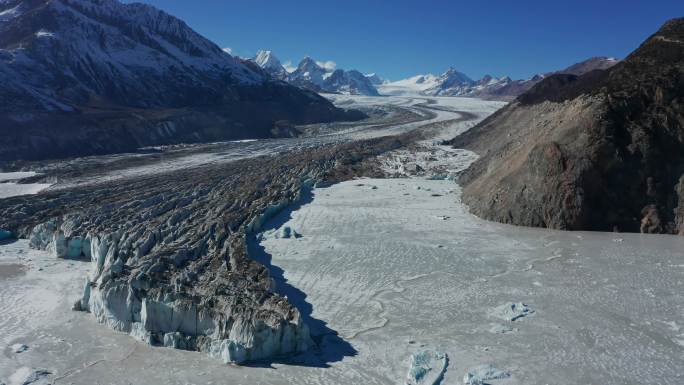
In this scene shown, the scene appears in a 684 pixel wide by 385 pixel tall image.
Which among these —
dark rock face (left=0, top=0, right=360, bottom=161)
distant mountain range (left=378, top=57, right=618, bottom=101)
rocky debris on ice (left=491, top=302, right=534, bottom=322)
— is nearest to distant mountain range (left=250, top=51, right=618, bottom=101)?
distant mountain range (left=378, top=57, right=618, bottom=101)

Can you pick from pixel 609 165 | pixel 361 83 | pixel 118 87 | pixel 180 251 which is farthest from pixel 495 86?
pixel 180 251

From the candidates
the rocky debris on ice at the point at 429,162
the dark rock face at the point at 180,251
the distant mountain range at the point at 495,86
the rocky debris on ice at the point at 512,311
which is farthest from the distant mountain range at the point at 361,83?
the rocky debris on ice at the point at 512,311

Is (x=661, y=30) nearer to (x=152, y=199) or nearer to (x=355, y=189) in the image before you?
(x=355, y=189)

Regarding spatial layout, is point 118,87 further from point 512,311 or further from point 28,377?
point 512,311

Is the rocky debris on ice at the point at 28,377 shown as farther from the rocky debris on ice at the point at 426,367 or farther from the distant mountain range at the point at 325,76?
the distant mountain range at the point at 325,76

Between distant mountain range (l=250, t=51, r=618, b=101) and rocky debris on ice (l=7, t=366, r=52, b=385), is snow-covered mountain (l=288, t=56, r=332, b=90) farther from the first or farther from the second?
rocky debris on ice (l=7, t=366, r=52, b=385)

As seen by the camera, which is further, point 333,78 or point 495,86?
point 333,78
